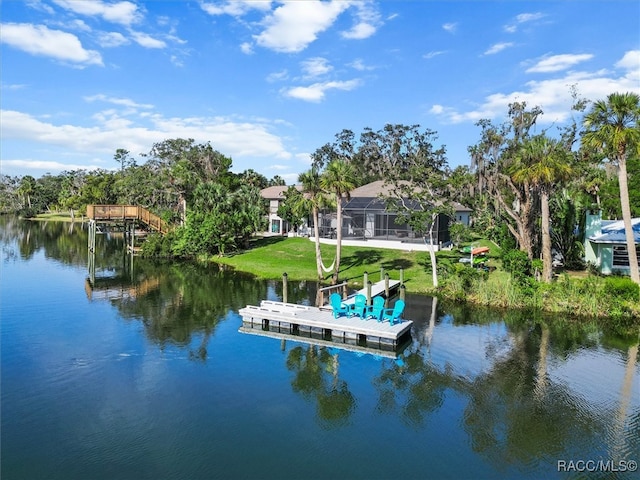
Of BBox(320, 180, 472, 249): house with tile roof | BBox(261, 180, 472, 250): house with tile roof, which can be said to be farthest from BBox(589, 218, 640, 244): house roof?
BBox(320, 180, 472, 249): house with tile roof

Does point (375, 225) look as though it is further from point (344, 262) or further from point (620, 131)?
point (620, 131)

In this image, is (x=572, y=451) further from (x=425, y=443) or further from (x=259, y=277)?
(x=259, y=277)

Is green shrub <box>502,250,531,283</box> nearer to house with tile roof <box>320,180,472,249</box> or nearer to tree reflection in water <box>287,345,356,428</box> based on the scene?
house with tile roof <box>320,180,472,249</box>

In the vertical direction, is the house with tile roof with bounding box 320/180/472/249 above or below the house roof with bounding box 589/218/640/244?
above

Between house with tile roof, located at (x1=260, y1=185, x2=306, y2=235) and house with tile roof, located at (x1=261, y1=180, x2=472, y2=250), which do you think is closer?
house with tile roof, located at (x1=261, y1=180, x2=472, y2=250)

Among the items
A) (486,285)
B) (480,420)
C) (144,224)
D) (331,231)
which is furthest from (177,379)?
(144,224)

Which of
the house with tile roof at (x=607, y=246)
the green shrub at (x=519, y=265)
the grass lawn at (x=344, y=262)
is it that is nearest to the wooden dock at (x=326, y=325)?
the grass lawn at (x=344, y=262)
